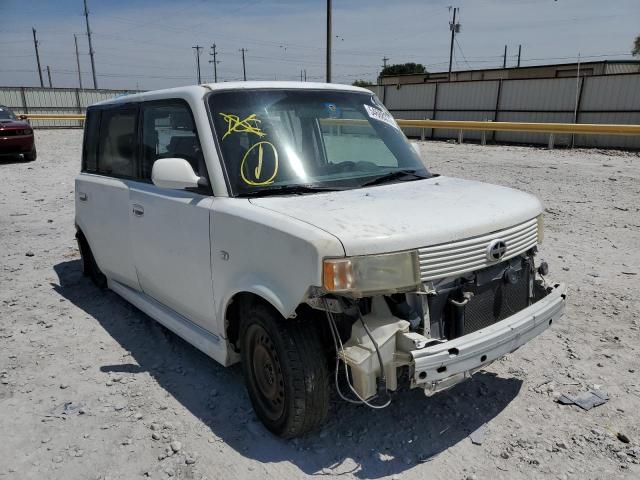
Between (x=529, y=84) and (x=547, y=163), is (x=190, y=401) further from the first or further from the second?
(x=529, y=84)

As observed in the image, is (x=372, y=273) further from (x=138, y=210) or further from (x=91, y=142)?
(x=91, y=142)

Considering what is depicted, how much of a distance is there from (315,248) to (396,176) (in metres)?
1.41

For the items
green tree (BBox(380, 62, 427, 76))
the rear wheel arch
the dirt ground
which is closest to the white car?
the dirt ground

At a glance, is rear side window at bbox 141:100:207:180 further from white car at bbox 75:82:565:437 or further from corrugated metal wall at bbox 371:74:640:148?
corrugated metal wall at bbox 371:74:640:148

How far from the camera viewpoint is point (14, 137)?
1479 cm

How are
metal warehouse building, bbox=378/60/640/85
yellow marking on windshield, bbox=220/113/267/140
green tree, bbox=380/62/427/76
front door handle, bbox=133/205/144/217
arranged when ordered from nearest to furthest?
yellow marking on windshield, bbox=220/113/267/140 → front door handle, bbox=133/205/144/217 → metal warehouse building, bbox=378/60/640/85 → green tree, bbox=380/62/427/76

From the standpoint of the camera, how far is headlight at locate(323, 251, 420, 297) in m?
2.39

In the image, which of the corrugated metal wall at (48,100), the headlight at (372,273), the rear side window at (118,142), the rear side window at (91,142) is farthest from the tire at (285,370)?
the corrugated metal wall at (48,100)

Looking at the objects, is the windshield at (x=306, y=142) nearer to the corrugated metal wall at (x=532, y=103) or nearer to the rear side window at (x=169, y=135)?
the rear side window at (x=169, y=135)

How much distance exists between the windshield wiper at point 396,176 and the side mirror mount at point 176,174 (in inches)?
42.1

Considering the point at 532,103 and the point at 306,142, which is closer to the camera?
the point at 306,142

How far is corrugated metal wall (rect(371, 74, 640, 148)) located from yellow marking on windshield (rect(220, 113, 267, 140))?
17149mm

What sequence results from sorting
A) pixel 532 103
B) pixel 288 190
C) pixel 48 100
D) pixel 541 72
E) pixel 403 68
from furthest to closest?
pixel 403 68 → pixel 48 100 → pixel 541 72 → pixel 532 103 → pixel 288 190

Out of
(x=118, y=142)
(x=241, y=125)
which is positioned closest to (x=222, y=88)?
(x=241, y=125)
